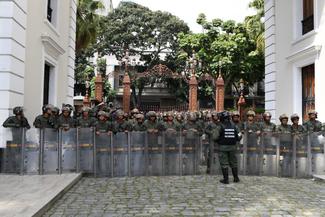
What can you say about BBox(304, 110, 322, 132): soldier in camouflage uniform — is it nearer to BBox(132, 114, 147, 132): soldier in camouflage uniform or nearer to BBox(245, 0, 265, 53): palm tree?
BBox(132, 114, 147, 132): soldier in camouflage uniform

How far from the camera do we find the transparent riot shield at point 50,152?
9578 millimetres

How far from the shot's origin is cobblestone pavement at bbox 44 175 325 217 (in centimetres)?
655

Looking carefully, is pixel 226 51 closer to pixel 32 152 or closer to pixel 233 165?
pixel 233 165

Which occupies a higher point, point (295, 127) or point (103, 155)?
point (295, 127)

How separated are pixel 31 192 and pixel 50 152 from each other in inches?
91.1

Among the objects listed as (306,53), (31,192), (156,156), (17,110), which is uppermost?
(306,53)

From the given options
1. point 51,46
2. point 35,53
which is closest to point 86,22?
point 51,46

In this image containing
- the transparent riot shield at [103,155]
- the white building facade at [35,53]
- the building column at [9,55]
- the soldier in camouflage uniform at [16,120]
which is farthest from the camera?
the transparent riot shield at [103,155]

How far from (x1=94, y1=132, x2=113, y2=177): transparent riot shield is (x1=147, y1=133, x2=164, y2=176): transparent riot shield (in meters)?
1.05

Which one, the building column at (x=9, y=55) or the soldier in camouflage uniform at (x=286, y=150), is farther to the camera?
the soldier in camouflage uniform at (x=286, y=150)

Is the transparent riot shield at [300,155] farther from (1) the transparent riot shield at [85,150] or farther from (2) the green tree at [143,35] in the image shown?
(2) the green tree at [143,35]

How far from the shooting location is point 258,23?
28.8 meters

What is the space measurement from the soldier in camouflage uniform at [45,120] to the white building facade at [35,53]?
75cm

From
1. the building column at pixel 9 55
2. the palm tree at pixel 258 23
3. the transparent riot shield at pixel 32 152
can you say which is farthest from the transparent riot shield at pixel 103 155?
the palm tree at pixel 258 23
